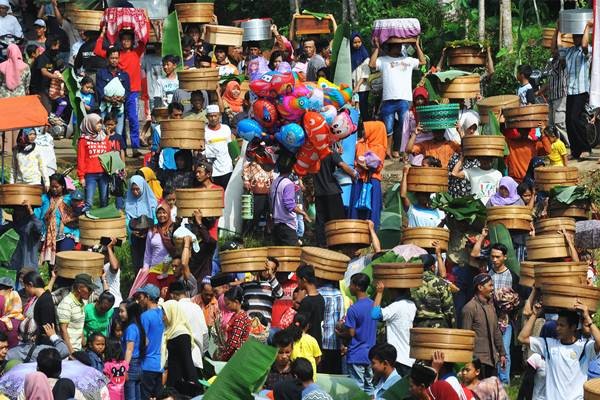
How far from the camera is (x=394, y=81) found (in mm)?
25203

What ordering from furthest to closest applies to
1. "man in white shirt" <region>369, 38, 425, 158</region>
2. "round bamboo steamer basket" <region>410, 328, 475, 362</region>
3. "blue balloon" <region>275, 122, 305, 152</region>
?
"man in white shirt" <region>369, 38, 425, 158</region>
"blue balloon" <region>275, 122, 305, 152</region>
"round bamboo steamer basket" <region>410, 328, 475, 362</region>

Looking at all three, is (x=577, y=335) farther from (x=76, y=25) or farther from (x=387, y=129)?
(x=76, y=25)

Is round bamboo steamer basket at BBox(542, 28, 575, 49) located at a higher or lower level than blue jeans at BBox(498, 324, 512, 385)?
higher

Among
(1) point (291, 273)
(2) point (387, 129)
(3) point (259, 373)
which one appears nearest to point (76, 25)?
(2) point (387, 129)

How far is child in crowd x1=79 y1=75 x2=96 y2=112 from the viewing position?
2556 cm

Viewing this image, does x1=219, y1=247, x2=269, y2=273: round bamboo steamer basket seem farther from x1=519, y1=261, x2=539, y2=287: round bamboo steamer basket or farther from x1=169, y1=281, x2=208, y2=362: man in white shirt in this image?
x1=519, y1=261, x2=539, y2=287: round bamboo steamer basket

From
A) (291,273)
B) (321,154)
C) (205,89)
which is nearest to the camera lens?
(291,273)

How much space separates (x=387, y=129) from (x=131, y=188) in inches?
173

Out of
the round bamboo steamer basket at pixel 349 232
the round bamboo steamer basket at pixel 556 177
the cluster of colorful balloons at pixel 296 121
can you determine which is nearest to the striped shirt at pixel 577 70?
the round bamboo steamer basket at pixel 556 177

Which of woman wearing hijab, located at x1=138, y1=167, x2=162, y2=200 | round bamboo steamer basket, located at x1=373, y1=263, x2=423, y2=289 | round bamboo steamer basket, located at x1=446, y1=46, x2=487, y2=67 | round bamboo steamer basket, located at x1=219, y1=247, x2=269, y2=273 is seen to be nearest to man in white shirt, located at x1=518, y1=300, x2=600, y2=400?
round bamboo steamer basket, located at x1=373, y1=263, x2=423, y2=289

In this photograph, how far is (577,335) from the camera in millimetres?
17719

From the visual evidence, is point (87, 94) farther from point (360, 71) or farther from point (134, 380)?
point (134, 380)

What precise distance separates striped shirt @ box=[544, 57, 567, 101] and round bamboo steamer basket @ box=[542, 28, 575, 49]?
41 cm

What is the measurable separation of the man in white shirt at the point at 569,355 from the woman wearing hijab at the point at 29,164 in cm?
769
